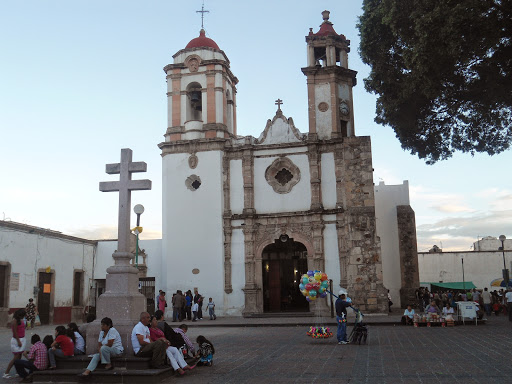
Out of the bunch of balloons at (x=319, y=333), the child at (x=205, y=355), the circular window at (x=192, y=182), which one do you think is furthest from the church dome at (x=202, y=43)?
the child at (x=205, y=355)

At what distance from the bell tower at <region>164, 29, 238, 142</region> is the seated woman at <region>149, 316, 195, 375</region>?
60.0 ft

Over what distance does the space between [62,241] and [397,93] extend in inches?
696

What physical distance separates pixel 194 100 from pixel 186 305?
1055cm

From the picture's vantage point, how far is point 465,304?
62.9 feet

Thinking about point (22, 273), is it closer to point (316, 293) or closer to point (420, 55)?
point (316, 293)

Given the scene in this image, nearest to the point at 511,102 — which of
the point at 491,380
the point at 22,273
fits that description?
the point at 491,380

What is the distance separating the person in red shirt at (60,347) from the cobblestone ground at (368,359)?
199 cm

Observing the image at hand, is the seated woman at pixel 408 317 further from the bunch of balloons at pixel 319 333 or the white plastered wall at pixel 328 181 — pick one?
the white plastered wall at pixel 328 181

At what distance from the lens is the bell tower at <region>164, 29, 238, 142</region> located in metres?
27.8

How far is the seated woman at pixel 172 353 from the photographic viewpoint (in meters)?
9.37

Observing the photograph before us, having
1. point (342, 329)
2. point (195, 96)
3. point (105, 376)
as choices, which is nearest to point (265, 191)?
point (195, 96)

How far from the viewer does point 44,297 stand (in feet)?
80.5

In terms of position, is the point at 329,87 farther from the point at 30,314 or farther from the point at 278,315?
the point at 30,314

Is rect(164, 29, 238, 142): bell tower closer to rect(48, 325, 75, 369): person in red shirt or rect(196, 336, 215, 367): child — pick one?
rect(196, 336, 215, 367): child
